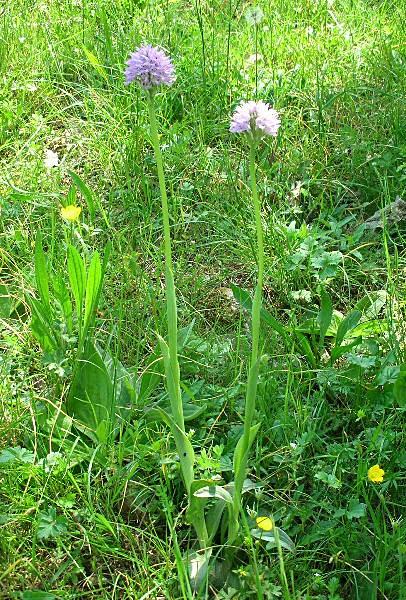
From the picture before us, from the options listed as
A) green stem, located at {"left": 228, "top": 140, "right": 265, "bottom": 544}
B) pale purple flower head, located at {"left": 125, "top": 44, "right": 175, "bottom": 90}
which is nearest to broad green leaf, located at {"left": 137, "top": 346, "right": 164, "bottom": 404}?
green stem, located at {"left": 228, "top": 140, "right": 265, "bottom": 544}

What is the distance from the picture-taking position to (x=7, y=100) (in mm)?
2861

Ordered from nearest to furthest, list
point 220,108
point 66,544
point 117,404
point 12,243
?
1. point 66,544
2. point 117,404
3. point 12,243
4. point 220,108

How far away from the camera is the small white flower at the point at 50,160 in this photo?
2652 mm

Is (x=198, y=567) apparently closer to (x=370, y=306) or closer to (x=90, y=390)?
(x=90, y=390)

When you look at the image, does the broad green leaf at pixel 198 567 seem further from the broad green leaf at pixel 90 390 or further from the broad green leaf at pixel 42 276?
Answer: the broad green leaf at pixel 42 276

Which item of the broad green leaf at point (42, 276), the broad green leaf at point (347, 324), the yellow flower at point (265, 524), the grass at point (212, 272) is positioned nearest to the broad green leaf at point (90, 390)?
the grass at point (212, 272)

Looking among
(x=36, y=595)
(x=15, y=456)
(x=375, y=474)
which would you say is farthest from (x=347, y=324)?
(x=36, y=595)

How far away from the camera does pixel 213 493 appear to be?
1.56 m

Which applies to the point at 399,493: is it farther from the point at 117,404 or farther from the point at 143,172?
the point at 143,172

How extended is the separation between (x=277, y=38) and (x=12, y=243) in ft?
4.75

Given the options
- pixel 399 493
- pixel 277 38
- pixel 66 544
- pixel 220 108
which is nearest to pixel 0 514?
pixel 66 544

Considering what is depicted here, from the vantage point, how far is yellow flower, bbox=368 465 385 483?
1646 mm

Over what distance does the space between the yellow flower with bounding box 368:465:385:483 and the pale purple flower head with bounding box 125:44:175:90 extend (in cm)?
89

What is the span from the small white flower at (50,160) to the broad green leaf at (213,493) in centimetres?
145
